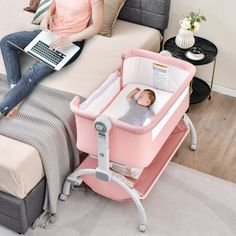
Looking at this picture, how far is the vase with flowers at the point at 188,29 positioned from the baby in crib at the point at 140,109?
1.96 feet

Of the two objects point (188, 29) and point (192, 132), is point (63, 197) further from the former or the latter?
point (188, 29)

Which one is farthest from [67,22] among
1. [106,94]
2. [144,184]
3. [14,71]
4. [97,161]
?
[144,184]

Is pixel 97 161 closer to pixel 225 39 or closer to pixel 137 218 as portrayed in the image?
pixel 137 218

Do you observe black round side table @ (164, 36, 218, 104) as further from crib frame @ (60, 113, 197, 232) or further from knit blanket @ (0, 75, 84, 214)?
knit blanket @ (0, 75, 84, 214)

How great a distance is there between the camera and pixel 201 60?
292 centimetres

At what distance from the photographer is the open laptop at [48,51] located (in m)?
2.72

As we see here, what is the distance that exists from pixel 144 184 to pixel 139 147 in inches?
13.6

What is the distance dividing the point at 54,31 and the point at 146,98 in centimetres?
81

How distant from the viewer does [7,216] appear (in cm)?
234

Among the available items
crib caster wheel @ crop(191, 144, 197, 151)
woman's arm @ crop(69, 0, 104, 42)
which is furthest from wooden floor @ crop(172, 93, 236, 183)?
woman's arm @ crop(69, 0, 104, 42)

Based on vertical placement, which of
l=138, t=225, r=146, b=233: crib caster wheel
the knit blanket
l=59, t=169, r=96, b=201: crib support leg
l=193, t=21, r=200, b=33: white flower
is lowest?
l=138, t=225, r=146, b=233: crib caster wheel

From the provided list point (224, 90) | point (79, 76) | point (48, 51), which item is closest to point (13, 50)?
point (48, 51)

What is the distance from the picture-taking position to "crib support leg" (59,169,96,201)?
2.43 m

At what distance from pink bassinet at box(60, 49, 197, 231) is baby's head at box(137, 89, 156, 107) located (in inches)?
2.3
